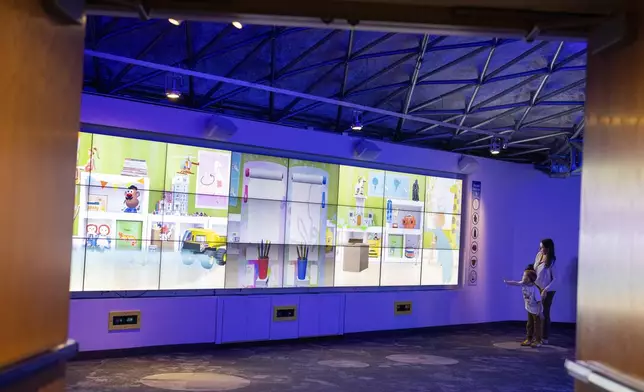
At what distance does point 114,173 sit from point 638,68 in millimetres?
7189

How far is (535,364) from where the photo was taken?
935cm

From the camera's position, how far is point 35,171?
2.48 metres

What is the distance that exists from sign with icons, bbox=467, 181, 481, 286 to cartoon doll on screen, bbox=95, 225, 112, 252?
7.51 metres

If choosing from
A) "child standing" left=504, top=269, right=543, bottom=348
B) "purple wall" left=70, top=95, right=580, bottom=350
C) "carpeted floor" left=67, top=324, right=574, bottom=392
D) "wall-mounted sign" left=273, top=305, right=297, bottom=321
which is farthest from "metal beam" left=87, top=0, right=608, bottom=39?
"child standing" left=504, top=269, right=543, bottom=348

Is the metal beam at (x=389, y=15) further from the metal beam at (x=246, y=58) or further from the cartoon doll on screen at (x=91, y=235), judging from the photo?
the cartoon doll on screen at (x=91, y=235)

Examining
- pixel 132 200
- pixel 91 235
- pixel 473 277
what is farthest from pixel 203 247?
pixel 473 277

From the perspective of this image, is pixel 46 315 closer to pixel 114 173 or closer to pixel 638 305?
pixel 638 305

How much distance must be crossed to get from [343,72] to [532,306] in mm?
5107

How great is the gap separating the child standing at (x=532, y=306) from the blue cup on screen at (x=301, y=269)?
3470mm

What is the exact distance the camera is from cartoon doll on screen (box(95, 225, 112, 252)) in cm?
834

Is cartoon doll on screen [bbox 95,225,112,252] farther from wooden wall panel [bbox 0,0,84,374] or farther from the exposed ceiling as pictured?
wooden wall panel [bbox 0,0,84,374]

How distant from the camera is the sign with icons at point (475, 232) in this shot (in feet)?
42.4

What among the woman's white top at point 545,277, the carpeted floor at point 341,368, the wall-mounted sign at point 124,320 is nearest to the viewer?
the carpeted floor at point 341,368

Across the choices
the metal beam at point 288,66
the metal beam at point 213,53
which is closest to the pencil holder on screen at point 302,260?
the metal beam at point 288,66
